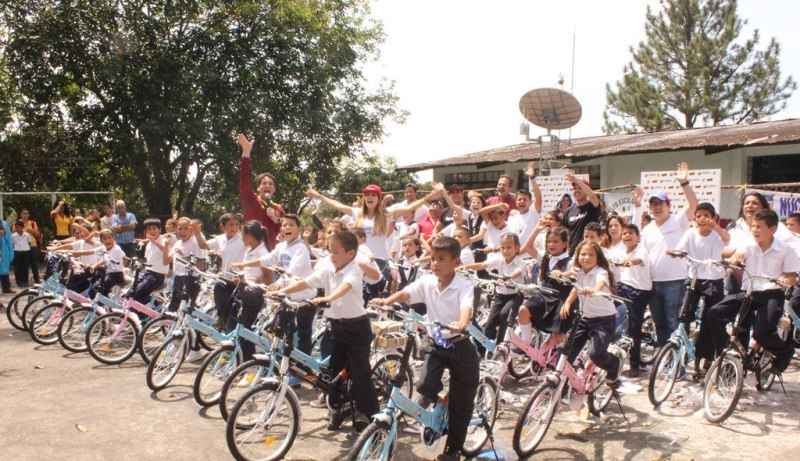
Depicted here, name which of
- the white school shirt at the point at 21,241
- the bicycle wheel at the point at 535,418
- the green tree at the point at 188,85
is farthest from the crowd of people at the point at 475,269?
the green tree at the point at 188,85

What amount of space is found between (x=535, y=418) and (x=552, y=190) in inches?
268

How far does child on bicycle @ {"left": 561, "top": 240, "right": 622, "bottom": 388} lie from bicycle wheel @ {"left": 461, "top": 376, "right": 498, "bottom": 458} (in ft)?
3.10

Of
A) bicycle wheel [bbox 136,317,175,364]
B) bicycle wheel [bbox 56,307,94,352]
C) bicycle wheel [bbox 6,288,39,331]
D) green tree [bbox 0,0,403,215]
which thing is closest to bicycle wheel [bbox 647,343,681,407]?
bicycle wheel [bbox 136,317,175,364]

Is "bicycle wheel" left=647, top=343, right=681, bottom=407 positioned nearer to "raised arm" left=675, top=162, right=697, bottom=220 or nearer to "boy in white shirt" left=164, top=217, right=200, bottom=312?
"raised arm" left=675, top=162, right=697, bottom=220

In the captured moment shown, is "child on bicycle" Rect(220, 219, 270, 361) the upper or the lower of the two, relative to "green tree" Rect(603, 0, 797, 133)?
lower

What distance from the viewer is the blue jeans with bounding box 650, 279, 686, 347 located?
269 inches

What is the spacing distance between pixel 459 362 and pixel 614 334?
2.02 metres

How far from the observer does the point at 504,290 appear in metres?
6.66

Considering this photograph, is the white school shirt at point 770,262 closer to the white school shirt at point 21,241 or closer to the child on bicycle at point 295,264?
the child on bicycle at point 295,264

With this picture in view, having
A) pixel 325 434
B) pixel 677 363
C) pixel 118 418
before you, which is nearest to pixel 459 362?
pixel 325 434

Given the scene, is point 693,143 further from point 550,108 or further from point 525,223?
point 525,223

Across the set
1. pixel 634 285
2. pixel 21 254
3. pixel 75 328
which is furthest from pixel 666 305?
pixel 21 254

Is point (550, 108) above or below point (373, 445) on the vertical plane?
above

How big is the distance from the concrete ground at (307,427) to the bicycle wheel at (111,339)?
0.62m
